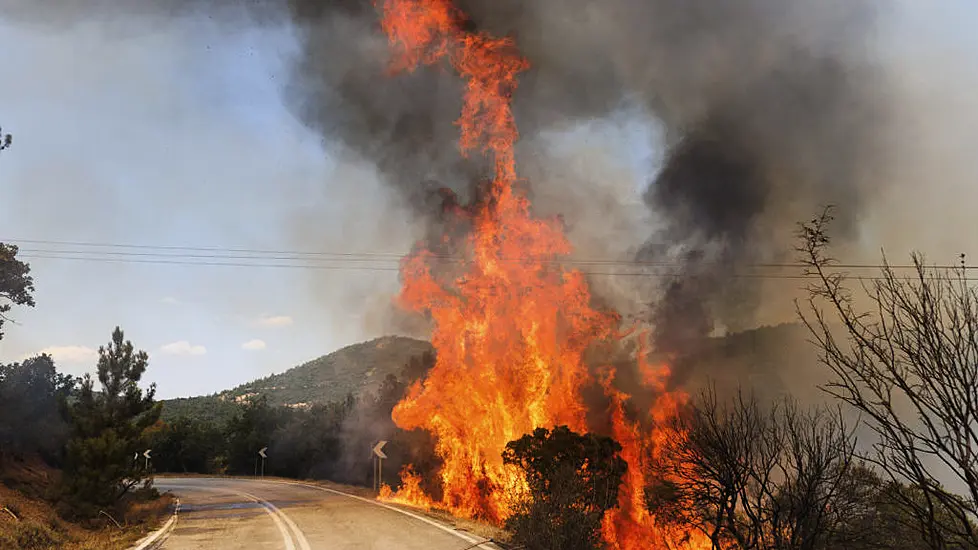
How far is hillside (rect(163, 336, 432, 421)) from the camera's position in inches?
3895

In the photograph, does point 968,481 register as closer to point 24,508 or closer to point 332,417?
point 24,508

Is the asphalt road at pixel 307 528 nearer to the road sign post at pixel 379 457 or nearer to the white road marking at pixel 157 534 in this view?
the white road marking at pixel 157 534

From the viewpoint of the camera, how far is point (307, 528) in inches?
589

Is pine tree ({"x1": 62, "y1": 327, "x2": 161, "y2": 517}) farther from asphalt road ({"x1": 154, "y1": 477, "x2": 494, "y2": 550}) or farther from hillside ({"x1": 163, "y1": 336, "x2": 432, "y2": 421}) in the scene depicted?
hillside ({"x1": 163, "y1": 336, "x2": 432, "y2": 421})

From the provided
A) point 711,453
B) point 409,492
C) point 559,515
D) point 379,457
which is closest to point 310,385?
point 379,457

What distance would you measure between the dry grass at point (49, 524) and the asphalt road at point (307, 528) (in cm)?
91

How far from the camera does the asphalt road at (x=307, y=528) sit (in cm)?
1233

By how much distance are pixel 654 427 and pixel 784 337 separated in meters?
19.4

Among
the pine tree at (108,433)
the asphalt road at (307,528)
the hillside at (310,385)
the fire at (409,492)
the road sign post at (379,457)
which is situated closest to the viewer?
the asphalt road at (307,528)

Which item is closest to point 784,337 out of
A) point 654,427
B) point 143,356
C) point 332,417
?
point 654,427

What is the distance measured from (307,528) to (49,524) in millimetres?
6462

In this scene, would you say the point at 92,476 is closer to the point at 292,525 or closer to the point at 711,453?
the point at 292,525

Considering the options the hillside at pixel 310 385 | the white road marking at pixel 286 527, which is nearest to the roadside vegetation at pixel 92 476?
the white road marking at pixel 286 527

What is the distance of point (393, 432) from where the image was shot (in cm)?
3278
